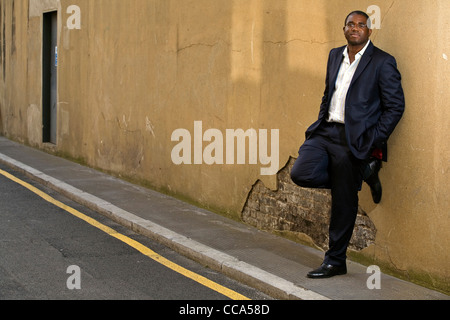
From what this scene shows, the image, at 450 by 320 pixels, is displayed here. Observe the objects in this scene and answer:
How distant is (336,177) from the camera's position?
583 cm

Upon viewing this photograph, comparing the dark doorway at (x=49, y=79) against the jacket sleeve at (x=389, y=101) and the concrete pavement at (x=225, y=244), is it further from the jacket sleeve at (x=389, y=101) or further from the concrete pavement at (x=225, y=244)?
the jacket sleeve at (x=389, y=101)

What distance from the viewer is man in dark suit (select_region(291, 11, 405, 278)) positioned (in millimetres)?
5586

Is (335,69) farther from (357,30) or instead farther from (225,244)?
(225,244)

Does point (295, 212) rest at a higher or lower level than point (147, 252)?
higher

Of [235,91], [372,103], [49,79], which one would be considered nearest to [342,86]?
[372,103]

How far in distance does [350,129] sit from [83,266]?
255 cm

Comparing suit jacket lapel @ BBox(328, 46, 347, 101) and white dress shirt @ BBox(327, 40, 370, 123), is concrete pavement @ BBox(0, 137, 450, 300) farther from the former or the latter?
suit jacket lapel @ BBox(328, 46, 347, 101)

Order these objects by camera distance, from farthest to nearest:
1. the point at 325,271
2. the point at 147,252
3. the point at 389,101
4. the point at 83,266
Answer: the point at 147,252
the point at 83,266
the point at 325,271
the point at 389,101

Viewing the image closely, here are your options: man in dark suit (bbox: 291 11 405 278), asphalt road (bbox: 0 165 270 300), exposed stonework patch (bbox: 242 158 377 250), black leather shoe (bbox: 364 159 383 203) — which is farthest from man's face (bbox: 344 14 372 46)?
asphalt road (bbox: 0 165 270 300)

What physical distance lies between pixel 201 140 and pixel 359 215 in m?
2.92

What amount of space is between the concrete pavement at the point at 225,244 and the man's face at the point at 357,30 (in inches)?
74.3

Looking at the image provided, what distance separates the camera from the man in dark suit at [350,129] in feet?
18.3

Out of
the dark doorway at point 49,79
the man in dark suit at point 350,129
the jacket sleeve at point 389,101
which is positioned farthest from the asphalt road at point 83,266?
the dark doorway at point 49,79

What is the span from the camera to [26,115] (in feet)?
51.7
